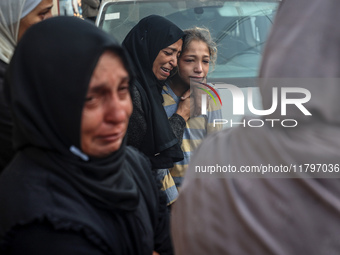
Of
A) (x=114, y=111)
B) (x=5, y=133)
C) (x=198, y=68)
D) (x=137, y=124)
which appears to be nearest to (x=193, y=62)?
(x=198, y=68)

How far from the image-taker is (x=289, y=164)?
1.10 metres

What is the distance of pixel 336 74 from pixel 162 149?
175 cm

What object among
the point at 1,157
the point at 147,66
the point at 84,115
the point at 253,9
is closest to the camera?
the point at 84,115

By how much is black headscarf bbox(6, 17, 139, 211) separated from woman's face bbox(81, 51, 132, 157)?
0.03 meters

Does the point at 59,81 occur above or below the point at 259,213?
above

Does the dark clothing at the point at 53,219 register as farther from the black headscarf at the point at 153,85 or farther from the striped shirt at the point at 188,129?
the striped shirt at the point at 188,129

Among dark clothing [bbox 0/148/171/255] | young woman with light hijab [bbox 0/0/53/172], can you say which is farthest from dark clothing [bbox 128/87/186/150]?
dark clothing [bbox 0/148/171/255]

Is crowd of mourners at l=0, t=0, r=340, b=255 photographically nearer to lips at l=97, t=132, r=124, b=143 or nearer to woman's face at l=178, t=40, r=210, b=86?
lips at l=97, t=132, r=124, b=143

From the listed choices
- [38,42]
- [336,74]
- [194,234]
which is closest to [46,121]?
[38,42]

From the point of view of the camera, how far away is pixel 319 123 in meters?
1.11

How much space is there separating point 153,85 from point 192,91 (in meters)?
0.36

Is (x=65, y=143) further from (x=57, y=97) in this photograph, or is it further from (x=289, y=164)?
(x=289, y=164)

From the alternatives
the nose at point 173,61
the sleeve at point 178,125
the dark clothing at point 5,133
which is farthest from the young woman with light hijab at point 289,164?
the nose at point 173,61

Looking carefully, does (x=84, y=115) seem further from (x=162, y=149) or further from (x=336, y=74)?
(x=162, y=149)
